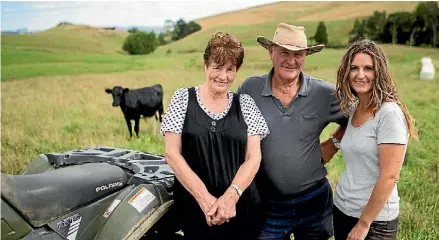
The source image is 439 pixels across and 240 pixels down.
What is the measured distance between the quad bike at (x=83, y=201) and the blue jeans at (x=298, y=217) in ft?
2.50

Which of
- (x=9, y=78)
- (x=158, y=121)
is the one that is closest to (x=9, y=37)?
(x=9, y=78)

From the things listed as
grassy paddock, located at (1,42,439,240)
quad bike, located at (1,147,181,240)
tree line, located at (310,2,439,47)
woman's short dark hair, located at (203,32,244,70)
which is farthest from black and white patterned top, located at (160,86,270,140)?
tree line, located at (310,2,439,47)

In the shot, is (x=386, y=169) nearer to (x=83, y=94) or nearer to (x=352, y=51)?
(x=352, y=51)

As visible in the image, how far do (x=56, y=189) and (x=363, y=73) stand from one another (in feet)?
6.50

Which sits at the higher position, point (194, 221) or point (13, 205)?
point (13, 205)

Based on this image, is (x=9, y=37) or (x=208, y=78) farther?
(x=9, y=37)

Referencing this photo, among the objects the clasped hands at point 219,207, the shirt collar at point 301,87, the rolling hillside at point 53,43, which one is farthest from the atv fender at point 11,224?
the rolling hillside at point 53,43

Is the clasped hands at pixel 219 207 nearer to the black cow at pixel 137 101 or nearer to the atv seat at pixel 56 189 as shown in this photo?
the atv seat at pixel 56 189

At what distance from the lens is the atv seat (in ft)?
8.34

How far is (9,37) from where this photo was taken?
63188 mm

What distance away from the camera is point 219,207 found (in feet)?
9.21

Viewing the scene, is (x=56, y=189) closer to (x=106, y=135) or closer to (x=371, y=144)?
(x=371, y=144)

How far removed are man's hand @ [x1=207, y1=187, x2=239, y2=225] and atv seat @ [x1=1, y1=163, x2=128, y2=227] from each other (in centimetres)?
73

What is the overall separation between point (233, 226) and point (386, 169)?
40.1 inches
